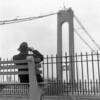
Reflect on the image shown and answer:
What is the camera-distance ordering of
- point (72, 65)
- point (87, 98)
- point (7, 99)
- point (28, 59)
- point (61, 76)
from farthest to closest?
point (61, 76)
point (72, 65)
point (7, 99)
point (87, 98)
point (28, 59)

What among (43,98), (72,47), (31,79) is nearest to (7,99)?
(43,98)

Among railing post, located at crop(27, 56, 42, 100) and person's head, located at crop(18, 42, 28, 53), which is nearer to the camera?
railing post, located at crop(27, 56, 42, 100)

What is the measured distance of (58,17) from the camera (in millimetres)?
25047

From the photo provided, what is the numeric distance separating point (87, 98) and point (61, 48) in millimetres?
17565

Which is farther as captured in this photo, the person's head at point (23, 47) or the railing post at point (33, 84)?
the person's head at point (23, 47)

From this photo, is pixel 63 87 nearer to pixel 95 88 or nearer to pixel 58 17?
pixel 95 88

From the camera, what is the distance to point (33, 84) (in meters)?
6.95

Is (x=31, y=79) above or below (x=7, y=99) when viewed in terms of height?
above

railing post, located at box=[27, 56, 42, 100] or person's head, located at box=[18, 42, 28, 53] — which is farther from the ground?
person's head, located at box=[18, 42, 28, 53]

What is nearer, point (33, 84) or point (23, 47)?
point (33, 84)

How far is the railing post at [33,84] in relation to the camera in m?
6.87

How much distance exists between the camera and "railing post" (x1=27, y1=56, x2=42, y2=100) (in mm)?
6871

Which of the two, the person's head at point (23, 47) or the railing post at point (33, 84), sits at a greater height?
the person's head at point (23, 47)

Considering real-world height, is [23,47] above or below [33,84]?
above
